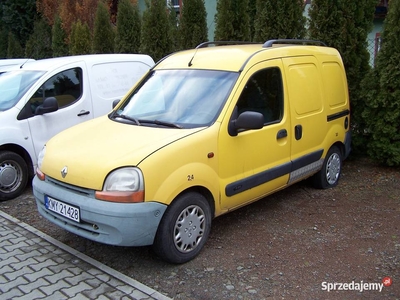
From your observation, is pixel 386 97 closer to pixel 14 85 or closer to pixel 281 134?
pixel 281 134

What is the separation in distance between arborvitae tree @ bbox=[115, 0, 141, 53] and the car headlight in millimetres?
7564

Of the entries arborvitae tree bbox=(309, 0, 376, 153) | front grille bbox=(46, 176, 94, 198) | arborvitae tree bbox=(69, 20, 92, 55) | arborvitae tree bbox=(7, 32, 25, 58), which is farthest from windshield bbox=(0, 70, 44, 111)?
arborvitae tree bbox=(7, 32, 25, 58)

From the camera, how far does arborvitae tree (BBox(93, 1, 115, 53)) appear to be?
1156 cm

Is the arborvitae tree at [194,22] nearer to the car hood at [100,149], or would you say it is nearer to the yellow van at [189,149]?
the yellow van at [189,149]

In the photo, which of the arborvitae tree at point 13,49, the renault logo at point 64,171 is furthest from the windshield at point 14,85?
the arborvitae tree at point 13,49

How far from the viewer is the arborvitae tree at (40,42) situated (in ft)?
59.7

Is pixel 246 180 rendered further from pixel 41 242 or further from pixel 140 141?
pixel 41 242

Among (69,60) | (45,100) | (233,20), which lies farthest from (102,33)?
(45,100)

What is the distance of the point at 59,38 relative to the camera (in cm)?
1486

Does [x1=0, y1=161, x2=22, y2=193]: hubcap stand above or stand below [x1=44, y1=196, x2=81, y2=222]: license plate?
below

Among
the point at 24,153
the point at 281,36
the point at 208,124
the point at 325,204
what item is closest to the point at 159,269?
the point at 208,124

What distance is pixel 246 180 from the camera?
14.7ft

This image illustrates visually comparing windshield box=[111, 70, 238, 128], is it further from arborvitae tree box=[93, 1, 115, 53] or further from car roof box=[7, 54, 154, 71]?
arborvitae tree box=[93, 1, 115, 53]

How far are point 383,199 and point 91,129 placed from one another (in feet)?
12.9
